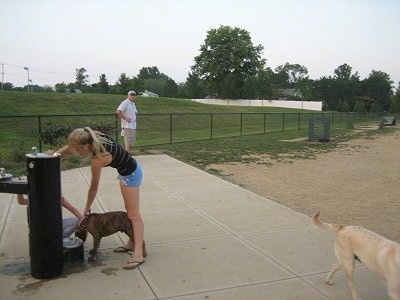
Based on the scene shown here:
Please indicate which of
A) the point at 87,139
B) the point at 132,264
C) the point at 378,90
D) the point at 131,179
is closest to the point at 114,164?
the point at 131,179

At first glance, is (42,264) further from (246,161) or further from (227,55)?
(227,55)

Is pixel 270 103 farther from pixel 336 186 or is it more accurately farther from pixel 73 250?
pixel 73 250

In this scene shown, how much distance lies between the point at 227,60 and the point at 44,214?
79984 millimetres

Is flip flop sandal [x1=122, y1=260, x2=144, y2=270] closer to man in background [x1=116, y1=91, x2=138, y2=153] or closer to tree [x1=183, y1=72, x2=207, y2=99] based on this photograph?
man in background [x1=116, y1=91, x2=138, y2=153]

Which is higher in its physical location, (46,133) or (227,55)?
(227,55)

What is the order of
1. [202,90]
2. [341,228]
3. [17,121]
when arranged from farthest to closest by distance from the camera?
[202,90]
[17,121]
[341,228]

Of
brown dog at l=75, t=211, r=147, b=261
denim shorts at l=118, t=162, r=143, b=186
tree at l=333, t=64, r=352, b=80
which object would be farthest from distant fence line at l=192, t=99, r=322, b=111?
denim shorts at l=118, t=162, r=143, b=186

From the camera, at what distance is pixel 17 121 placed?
23531 millimetres

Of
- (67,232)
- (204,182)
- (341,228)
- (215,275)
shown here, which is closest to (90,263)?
(67,232)

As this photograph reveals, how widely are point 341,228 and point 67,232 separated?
2.66 meters

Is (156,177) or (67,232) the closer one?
(67,232)

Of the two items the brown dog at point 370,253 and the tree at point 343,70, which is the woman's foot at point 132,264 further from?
the tree at point 343,70

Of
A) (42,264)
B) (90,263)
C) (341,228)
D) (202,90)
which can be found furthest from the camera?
(202,90)

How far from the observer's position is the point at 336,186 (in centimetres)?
907
